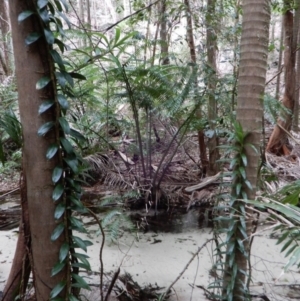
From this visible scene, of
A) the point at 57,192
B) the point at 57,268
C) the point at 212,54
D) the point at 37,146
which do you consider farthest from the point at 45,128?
the point at 212,54

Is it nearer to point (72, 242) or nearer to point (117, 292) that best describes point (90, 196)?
point (117, 292)

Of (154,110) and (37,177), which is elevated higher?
(154,110)

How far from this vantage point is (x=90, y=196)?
11.6 feet

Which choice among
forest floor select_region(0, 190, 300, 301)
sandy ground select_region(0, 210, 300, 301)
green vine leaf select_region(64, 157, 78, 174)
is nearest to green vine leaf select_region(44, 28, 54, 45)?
green vine leaf select_region(64, 157, 78, 174)

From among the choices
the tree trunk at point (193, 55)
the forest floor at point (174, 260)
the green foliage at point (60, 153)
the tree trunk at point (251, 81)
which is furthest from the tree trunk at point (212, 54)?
the green foliage at point (60, 153)

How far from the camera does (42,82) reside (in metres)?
1.12

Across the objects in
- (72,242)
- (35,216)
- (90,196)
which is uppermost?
(35,216)

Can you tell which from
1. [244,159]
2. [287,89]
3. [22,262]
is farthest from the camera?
→ [287,89]

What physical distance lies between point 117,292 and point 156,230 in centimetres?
117

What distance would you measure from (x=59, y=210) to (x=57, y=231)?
0.09 m

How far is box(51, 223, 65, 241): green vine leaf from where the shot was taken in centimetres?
119

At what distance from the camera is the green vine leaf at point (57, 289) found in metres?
1.20

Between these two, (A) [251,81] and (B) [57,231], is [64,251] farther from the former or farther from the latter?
(A) [251,81]

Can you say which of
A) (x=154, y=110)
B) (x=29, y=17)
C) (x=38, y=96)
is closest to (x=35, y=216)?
(x=38, y=96)
